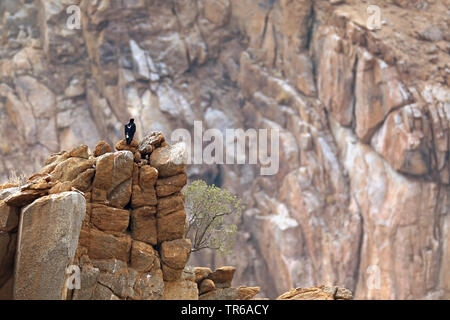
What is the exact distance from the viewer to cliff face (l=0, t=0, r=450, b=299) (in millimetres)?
59156

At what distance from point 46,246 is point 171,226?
6583mm

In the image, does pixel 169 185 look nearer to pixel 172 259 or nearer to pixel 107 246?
pixel 172 259

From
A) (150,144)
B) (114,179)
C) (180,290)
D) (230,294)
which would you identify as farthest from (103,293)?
(150,144)

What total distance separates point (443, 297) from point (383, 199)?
1202cm

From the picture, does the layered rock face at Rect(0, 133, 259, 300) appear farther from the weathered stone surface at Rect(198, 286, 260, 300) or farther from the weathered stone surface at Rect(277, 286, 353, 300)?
the weathered stone surface at Rect(277, 286, 353, 300)

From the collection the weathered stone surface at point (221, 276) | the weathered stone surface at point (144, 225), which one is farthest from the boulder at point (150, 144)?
the weathered stone surface at point (221, 276)

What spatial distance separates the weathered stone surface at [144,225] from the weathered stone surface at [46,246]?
13.4 ft

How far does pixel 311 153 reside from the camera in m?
67.2

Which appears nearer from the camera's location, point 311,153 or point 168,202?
point 168,202

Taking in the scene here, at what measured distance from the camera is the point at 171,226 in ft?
88.5

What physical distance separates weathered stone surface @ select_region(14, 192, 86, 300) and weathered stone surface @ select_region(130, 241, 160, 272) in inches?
147

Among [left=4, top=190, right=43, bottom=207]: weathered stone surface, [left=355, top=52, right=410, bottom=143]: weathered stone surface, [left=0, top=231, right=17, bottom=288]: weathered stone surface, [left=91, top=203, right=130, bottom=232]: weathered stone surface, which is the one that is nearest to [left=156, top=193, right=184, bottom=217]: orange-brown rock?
[left=91, top=203, right=130, bottom=232]: weathered stone surface
